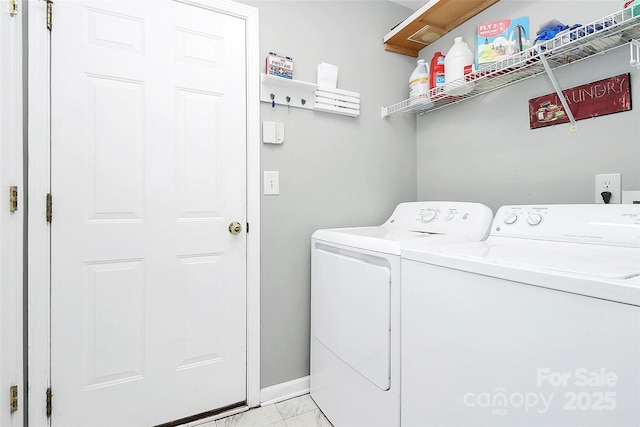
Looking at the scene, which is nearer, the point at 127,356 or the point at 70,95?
the point at 70,95

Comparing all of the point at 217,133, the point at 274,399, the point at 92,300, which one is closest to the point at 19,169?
the point at 92,300

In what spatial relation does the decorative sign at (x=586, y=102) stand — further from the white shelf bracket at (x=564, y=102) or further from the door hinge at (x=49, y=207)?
the door hinge at (x=49, y=207)

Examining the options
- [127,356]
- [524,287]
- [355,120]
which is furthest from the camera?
[355,120]

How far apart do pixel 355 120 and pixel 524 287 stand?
58.2 inches

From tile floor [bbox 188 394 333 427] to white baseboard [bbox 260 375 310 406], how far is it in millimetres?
27

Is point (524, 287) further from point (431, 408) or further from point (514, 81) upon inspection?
point (514, 81)

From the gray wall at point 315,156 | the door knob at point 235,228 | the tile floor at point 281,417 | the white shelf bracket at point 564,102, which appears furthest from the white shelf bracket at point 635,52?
the tile floor at point 281,417

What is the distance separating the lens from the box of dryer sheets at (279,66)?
1.65 meters

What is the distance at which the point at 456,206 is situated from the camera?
158 cm

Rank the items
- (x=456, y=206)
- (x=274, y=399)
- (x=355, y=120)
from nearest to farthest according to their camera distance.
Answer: (x=456, y=206) < (x=274, y=399) < (x=355, y=120)

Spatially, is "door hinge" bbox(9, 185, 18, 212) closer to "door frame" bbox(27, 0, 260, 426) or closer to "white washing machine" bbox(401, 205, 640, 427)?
"door frame" bbox(27, 0, 260, 426)

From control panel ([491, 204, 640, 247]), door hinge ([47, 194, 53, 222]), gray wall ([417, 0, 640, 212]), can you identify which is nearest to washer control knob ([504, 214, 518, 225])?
control panel ([491, 204, 640, 247])

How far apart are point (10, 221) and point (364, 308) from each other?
143cm

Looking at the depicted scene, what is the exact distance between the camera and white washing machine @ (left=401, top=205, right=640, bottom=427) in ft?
2.05
